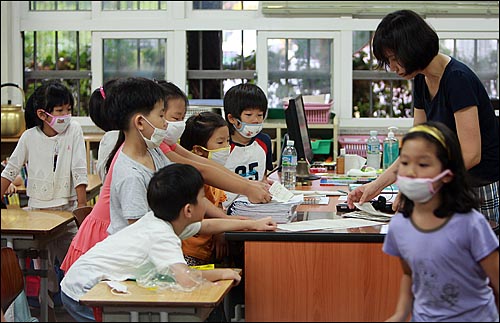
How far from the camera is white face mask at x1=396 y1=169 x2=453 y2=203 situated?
143 centimetres

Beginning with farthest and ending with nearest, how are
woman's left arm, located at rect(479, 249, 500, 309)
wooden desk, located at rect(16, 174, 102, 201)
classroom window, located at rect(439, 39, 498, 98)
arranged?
classroom window, located at rect(439, 39, 498, 98) → wooden desk, located at rect(16, 174, 102, 201) → woman's left arm, located at rect(479, 249, 500, 309)

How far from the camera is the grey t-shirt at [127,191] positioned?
1913mm

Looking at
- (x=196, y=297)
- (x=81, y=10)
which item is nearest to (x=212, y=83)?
(x=81, y=10)

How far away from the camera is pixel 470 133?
197 cm

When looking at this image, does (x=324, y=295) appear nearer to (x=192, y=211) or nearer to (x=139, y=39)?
(x=192, y=211)

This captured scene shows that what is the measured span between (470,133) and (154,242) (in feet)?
2.70

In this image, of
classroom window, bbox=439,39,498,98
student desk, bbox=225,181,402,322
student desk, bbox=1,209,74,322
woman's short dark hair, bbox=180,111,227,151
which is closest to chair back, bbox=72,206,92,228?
student desk, bbox=1,209,74,322

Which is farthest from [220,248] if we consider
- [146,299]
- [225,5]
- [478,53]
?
[478,53]

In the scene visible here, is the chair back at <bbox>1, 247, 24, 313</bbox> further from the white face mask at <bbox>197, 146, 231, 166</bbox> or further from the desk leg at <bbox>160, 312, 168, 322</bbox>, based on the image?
the white face mask at <bbox>197, 146, 231, 166</bbox>

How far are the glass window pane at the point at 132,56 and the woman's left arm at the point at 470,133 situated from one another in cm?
320

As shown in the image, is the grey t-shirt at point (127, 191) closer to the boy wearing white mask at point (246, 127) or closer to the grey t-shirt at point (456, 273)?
the grey t-shirt at point (456, 273)

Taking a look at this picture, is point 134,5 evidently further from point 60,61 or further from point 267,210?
point 267,210

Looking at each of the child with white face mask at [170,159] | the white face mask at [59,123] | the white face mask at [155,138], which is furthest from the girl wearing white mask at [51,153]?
the white face mask at [155,138]

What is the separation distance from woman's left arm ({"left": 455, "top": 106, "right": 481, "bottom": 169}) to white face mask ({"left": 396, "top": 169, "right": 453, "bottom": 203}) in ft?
1.74
